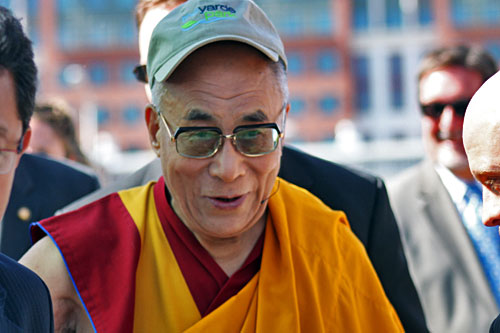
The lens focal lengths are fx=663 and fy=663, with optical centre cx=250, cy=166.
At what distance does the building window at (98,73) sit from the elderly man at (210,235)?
45820mm

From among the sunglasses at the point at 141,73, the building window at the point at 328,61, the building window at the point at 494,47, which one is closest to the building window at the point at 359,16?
the building window at the point at 328,61

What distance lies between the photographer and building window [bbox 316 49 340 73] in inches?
1762

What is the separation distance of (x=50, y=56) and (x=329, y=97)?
19.3 m

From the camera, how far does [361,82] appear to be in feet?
150

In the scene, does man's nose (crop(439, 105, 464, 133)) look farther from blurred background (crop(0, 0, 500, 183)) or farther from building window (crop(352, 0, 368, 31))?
building window (crop(352, 0, 368, 31))

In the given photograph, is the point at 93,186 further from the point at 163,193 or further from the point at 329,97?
the point at 329,97

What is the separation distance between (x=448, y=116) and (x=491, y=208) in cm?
200

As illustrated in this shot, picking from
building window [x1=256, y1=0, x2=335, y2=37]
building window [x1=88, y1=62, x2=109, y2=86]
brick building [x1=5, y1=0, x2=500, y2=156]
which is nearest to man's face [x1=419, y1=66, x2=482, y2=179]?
brick building [x1=5, y1=0, x2=500, y2=156]

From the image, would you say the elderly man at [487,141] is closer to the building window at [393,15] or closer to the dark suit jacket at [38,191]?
the dark suit jacket at [38,191]

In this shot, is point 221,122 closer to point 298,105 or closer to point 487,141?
point 487,141

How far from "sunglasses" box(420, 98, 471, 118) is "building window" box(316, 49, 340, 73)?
4210cm

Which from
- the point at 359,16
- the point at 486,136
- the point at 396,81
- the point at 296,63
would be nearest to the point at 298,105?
the point at 296,63

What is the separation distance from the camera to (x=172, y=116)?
67.3 inches

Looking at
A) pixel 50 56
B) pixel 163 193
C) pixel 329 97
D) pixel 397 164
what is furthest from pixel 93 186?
pixel 50 56
